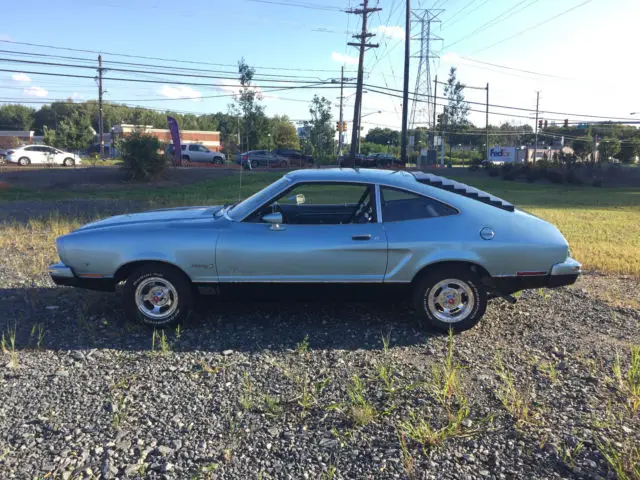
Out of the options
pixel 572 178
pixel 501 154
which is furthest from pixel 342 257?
pixel 501 154

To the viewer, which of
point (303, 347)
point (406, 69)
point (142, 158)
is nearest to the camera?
point (303, 347)

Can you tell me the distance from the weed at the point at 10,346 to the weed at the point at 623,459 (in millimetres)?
4119

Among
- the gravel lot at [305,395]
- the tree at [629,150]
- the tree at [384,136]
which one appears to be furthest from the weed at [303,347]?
the tree at [384,136]

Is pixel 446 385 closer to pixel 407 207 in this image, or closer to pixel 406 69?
pixel 407 207

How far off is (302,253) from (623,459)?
9.03ft

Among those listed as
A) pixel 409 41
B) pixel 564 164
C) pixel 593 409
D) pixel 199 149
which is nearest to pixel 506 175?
pixel 564 164

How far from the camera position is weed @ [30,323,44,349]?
4324mm

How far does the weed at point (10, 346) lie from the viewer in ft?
13.0

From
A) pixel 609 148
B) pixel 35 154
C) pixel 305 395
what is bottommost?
pixel 305 395

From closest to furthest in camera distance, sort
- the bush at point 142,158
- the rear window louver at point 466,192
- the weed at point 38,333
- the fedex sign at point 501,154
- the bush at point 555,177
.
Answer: the weed at point 38,333 < the rear window louver at point 466,192 < the bush at point 142,158 < the bush at point 555,177 < the fedex sign at point 501,154

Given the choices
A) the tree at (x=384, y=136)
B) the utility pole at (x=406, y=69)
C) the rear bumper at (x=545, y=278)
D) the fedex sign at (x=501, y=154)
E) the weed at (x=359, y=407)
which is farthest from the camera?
the tree at (x=384, y=136)

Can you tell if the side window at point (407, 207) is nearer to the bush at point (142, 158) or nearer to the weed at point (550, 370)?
the weed at point (550, 370)

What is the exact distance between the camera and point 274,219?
177 inches

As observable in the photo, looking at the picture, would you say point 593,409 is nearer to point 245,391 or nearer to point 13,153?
point 245,391
